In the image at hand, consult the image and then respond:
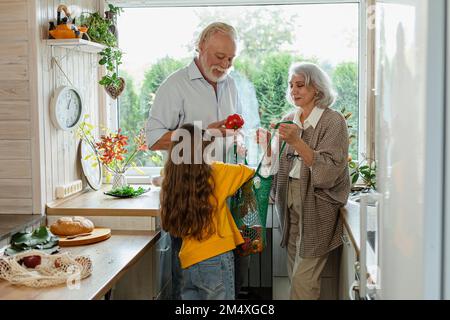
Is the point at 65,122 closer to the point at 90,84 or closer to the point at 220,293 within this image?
the point at 90,84

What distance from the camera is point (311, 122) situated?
8.48 feet

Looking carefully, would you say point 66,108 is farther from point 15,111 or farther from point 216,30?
point 216,30

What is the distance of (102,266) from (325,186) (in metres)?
0.98

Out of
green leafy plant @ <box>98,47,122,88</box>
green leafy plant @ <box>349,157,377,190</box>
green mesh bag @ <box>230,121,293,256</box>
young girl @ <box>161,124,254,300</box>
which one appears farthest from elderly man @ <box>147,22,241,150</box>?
green leafy plant @ <box>349,157,377,190</box>

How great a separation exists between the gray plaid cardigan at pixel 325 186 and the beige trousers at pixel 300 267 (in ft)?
0.15

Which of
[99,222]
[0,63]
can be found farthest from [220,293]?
[0,63]

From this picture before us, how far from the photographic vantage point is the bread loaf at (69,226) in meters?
2.52

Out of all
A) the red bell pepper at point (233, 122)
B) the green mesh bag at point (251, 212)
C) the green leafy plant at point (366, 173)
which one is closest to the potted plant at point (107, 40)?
the red bell pepper at point (233, 122)

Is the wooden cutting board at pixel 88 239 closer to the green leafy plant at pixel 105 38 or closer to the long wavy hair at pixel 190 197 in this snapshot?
the long wavy hair at pixel 190 197

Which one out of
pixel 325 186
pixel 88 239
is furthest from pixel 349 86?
pixel 88 239

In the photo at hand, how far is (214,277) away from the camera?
238 cm

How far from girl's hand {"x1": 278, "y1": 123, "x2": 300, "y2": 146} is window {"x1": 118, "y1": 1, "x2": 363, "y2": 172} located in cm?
89

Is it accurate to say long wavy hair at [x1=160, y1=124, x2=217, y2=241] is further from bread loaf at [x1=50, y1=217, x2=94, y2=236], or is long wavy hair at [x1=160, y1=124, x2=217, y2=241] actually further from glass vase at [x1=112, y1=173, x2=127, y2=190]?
glass vase at [x1=112, y1=173, x2=127, y2=190]

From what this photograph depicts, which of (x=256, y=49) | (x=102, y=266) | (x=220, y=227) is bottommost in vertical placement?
(x=102, y=266)
